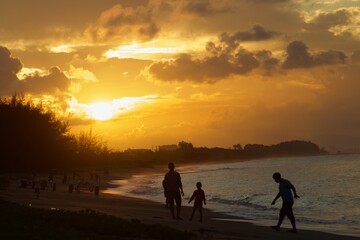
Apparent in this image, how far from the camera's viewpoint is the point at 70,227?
40.9 feet

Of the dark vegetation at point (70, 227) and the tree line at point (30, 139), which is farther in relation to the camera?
the tree line at point (30, 139)

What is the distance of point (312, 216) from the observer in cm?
2645

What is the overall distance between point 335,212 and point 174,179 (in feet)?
47.9

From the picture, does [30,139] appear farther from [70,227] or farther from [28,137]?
[70,227]

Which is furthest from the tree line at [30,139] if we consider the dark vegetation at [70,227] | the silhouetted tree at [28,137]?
the dark vegetation at [70,227]

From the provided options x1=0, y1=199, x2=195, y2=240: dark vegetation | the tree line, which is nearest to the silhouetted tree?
the tree line

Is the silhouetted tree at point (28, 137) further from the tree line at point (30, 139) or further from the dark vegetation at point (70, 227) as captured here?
the dark vegetation at point (70, 227)

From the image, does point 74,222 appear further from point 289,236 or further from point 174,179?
point 289,236

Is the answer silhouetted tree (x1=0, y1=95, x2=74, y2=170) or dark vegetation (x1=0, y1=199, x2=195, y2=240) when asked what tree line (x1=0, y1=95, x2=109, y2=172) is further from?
dark vegetation (x1=0, y1=199, x2=195, y2=240)

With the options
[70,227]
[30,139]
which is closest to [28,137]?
[30,139]

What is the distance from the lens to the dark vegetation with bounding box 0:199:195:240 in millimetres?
10812

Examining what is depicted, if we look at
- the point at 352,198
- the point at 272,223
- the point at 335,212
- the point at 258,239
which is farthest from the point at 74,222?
the point at 352,198

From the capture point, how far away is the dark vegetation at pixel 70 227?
10812 millimetres

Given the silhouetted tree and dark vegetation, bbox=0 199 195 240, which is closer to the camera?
dark vegetation, bbox=0 199 195 240
